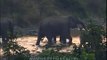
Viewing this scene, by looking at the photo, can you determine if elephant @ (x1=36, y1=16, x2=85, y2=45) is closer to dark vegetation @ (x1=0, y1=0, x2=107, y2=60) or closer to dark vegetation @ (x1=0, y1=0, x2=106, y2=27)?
dark vegetation @ (x1=0, y1=0, x2=107, y2=60)

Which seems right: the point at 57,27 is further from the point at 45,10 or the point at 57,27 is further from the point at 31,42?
the point at 45,10

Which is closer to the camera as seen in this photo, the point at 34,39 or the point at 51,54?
the point at 51,54

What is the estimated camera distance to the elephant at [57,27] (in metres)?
10.2

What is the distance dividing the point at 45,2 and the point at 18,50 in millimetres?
10063

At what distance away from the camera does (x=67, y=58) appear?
6516mm

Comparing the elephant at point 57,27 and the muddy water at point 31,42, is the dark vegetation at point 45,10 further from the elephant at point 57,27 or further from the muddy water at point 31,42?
the elephant at point 57,27

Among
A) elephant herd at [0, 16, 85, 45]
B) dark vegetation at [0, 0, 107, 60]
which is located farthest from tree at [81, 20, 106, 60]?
dark vegetation at [0, 0, 107, 60]

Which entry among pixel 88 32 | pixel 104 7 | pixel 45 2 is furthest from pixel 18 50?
pixel 45 2

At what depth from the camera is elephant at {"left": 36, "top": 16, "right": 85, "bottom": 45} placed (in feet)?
33.6

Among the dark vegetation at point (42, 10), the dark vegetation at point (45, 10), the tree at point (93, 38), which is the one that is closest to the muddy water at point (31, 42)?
the tree at point (93, 38)

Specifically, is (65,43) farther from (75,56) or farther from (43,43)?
(75,56)

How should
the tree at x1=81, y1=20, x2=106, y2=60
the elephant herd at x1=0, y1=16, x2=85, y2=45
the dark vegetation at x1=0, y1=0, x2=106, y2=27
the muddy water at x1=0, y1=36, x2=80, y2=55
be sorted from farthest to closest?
the dark vegetation at x1=0, y1=0, x2=106, y2=27 < the elephant herd at x1=0, y1=16, x2=85, y2=45 < the muddy water at x1=0, y1=36, x2=80, y2=55 < the tree at x1=81, y1=20, x2=106, y2=60

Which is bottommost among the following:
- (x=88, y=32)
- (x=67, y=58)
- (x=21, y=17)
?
(x=67, y=58)

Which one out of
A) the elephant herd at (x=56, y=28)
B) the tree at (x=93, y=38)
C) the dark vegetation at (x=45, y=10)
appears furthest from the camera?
the dark vegetation at (x=45, y=10)
